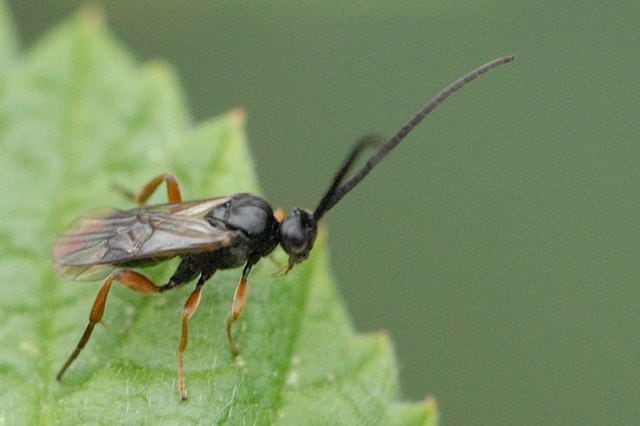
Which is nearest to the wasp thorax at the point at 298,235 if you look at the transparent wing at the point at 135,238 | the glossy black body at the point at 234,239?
the glossy black body at the point at 234,239

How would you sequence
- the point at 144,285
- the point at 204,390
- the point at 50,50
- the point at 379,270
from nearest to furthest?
the point at 204,390 < the point at 144,285 < the point at 50,50 < the point at 379,270

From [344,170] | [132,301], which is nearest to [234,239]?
[132,301]

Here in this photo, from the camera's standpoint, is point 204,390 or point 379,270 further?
point 379,270

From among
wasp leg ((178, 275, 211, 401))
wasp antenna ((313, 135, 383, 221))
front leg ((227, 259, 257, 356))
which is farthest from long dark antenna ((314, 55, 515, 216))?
wasp leg ((178, 275, 211, 401))

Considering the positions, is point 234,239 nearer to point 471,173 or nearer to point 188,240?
point 188,240

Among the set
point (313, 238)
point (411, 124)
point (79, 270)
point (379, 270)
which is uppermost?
point (411, 124)

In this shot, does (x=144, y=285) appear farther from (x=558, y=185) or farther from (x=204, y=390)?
(x=558, y=185)

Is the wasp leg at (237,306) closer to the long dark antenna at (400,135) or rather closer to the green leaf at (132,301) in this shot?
the green leaf at (132,301)

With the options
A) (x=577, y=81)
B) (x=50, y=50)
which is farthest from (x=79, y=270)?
(x=577, y=81)
